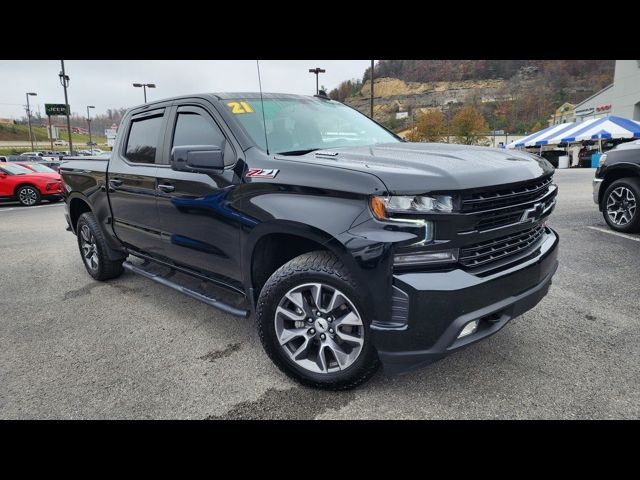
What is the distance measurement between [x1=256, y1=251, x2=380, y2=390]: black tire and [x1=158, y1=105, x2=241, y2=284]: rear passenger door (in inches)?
18.9

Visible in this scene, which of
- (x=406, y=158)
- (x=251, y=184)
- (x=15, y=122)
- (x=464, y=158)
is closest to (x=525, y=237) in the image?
(x=464, y=158)

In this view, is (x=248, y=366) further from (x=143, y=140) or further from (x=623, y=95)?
(x=623, y=95)

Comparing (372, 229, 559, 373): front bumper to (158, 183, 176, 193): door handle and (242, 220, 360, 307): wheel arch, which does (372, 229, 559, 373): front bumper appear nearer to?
(242, 220, 360, 307): wheel arch

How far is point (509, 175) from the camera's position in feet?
7.64

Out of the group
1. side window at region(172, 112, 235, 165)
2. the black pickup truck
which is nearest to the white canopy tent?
the black pickup truck

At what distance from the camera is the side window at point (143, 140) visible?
3.67 meters

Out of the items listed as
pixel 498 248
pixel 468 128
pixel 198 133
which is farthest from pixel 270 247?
pixel 468 128

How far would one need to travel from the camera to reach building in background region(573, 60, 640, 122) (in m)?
39.1

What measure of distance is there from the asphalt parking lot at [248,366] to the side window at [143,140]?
1.41 m

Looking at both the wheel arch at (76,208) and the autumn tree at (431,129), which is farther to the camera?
the autumn tree at (431,129)

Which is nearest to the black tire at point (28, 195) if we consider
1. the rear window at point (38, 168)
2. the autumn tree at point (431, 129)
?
the rear window at point (38, 168)

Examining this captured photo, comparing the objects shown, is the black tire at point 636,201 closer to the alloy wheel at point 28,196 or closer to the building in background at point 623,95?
the alloy wheel at point 28,196
